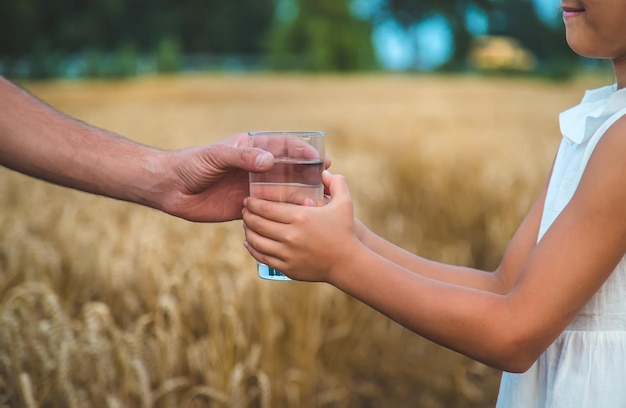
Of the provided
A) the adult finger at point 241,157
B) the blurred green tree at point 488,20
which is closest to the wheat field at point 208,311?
the adult finger at point 241,157

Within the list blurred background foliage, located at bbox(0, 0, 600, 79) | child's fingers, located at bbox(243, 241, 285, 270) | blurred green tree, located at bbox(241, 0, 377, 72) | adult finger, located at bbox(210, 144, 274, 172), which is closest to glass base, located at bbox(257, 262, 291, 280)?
child's fingers, located at bbox(243, 241, 285, 270)

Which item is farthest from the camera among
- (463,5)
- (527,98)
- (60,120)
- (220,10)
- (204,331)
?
(463,5)

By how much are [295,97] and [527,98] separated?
13.8ft

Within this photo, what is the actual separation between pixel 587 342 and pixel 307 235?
520 millimetres

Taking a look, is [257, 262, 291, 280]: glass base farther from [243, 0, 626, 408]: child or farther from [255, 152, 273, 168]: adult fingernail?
[255, 152, 273, 168]: adult fingernail

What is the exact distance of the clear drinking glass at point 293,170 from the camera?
127 centimetres

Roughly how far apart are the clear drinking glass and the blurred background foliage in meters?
25.2

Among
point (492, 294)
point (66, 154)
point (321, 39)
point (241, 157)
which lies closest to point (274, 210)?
point (241, 157)

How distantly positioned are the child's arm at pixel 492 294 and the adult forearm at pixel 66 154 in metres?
0.56

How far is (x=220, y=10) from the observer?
35438mm

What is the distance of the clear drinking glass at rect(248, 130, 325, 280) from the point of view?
127 cm

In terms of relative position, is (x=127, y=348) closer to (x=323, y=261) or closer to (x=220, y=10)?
(x=323, y=261)

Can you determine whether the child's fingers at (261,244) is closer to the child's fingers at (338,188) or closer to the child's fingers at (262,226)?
the child's fingers at (262,226)

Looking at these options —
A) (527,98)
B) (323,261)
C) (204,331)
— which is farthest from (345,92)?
(323,261)
